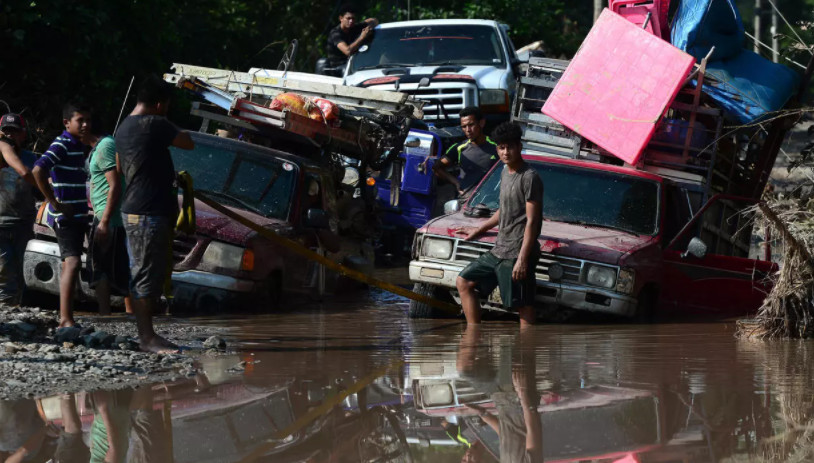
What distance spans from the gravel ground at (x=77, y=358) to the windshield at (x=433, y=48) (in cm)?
976

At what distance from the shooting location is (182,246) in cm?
988

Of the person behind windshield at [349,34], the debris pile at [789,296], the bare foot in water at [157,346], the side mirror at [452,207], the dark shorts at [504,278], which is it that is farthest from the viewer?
the person behind windshield at [349,34]

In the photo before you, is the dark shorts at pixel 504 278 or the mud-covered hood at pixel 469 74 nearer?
the dark shorts at pixel 504 278

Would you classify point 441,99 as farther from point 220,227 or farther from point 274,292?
point 220,227

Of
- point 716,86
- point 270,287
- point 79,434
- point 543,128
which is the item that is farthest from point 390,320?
point 79,434

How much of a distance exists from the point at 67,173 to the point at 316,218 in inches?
95.9

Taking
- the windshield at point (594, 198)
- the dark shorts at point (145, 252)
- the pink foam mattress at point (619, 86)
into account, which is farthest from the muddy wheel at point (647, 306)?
the dark shorts at point (145, 252)

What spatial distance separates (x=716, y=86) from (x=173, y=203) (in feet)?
20.0

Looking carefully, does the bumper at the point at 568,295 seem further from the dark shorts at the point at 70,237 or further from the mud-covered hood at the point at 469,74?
the mud-covered hood at the point at 469,74

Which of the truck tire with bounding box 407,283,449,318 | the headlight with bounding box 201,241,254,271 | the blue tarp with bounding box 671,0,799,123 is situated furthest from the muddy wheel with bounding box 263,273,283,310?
the blue tarp with bounding box 671,0,799,123

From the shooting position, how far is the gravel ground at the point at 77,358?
6297 mm

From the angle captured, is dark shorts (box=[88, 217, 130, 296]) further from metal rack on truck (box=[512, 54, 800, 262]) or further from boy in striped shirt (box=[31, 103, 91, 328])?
metal rack on truck (box=[512, 54, 800, 262])

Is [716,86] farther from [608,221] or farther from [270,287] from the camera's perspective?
[270,287]

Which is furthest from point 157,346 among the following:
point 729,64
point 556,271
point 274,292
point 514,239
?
point 729,64
